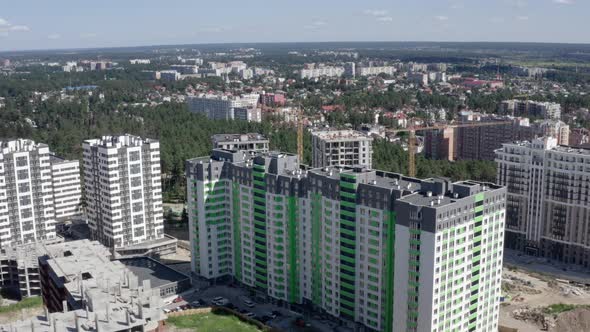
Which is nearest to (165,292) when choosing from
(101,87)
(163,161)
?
(163,161)

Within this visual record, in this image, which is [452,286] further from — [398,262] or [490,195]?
[490,195]

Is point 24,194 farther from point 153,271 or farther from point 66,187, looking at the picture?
point 66,187

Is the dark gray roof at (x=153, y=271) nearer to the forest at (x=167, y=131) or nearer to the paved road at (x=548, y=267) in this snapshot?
the forest at (x=167, y=131)

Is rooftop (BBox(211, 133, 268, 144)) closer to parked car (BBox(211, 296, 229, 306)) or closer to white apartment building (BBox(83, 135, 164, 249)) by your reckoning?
white apartment building (BBox(83, 135, 164, 249))

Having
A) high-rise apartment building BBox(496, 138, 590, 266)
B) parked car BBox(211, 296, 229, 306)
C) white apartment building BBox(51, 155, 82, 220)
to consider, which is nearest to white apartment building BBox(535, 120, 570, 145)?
high-rise apartment building BBox(496, 138, 590, 266)

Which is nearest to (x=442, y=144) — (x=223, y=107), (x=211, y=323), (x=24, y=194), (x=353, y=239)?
(x=223, y=107)

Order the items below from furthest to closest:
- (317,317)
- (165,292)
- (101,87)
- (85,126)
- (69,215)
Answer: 1. (101,87)
2. (85,126)
3. (69,215)
4. (165,292)
5. (317,317)

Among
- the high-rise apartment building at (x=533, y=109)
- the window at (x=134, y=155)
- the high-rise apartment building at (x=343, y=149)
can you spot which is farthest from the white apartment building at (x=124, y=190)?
the high-rise apartment building at (x=533, y=109)
